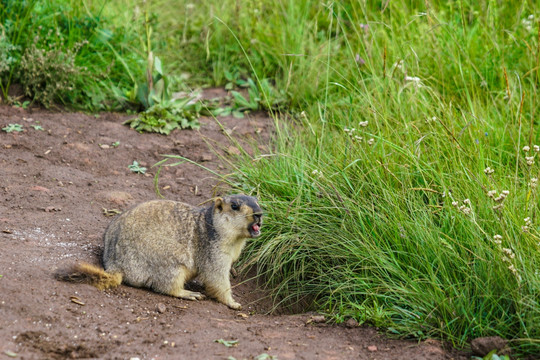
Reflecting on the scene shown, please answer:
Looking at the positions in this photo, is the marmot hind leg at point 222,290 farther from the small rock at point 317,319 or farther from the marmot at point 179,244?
the small rock at point 317,319

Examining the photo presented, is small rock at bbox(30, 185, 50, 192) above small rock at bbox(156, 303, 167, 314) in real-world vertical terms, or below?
above

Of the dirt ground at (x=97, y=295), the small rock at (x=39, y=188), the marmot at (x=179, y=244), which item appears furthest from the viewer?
the small rock at (x=39, y=188)

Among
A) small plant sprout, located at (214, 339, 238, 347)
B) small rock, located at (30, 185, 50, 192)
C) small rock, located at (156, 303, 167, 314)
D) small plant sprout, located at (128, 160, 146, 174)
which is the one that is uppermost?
small rock, located at (30, 185, 50, 192)

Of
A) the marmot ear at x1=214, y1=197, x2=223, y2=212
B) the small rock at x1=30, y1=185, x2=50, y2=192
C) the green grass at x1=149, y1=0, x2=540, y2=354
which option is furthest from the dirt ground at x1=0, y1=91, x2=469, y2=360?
the marmot ear at x1=214, y1=197, x2=223, y2=212

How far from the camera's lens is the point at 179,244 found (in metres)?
4.70

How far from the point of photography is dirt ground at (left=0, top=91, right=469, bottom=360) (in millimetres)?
3711

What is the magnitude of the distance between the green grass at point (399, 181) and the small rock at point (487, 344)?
0.10m

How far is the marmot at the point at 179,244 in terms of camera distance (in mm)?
4535

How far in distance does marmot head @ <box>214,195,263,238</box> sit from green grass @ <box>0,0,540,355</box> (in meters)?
0.28

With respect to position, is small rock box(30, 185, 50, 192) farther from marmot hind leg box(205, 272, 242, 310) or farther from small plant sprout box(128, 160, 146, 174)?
marmot hind leg box(205, 272, 242, 310)

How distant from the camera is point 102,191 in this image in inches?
228

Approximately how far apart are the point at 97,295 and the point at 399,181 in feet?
7.21

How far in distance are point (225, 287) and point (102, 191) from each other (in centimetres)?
172

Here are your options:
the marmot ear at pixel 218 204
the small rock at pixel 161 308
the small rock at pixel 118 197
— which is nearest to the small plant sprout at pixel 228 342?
the small rock at pixel 161 308
